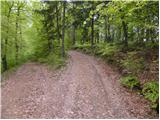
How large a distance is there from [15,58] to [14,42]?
12.3 feet

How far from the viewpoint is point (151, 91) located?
10.5 metres

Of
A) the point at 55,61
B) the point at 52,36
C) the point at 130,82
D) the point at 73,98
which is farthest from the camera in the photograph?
the point at 52,36

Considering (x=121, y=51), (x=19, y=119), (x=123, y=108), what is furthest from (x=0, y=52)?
(x=123, y=108)

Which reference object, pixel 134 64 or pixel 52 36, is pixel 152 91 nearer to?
pixel 134 64

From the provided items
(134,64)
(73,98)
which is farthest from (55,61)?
(73,98)

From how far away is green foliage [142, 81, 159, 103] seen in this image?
9.69 meters

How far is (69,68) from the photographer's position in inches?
677

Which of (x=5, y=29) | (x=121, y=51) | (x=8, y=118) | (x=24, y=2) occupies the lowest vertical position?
(x=8, y=118)

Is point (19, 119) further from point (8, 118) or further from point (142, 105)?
point (142, 105)

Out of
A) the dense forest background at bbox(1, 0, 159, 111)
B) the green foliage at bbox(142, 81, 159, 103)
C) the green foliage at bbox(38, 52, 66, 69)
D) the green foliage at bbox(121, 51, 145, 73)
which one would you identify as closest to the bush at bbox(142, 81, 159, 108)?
the green foliage at bbox(142, 81, 159, 103)

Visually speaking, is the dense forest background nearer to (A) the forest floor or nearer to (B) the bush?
(A) the forest floor

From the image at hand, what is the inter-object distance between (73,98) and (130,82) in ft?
11.6

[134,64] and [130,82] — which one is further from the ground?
[134,64]

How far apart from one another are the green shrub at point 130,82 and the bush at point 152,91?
0.88 m
